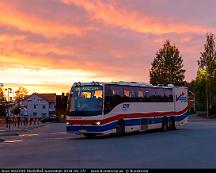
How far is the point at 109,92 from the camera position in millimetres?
31469

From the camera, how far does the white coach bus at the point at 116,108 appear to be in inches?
1195

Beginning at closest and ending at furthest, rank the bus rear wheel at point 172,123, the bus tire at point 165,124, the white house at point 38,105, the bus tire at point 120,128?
the bus tire at point 120,128
the bus tire at point 165,124
the bus rear wheel at point 172,123
the white house at point 38,105

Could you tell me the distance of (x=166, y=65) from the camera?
118750 millimetres

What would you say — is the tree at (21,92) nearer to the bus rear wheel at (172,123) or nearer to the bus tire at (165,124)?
the bus rear wheel at (172,123)

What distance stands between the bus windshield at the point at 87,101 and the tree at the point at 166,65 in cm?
8747

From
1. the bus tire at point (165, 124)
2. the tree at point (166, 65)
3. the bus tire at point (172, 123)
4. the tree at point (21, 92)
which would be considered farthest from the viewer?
the tree at point (21, 92)

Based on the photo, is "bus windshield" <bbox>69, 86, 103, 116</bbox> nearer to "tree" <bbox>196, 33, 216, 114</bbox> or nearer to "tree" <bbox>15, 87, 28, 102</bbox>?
"tree" <bbox>196, 33, 216, 114</bbox>

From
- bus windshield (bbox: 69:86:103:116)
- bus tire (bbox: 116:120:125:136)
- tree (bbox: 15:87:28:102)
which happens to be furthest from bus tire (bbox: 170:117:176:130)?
tree (bbox: 15:87:28:102)

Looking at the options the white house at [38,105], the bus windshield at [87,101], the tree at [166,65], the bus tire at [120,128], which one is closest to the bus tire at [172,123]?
the bus tire at [120,128]

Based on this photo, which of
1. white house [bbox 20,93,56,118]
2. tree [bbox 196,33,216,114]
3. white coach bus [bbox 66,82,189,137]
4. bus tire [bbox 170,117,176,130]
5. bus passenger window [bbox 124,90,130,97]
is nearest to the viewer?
white coach bus [bbox 66,82,189,137]

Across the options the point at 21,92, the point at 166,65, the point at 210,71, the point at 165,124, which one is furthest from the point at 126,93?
the point at 21,92

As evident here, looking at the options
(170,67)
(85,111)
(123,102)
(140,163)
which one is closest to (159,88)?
(123,102)

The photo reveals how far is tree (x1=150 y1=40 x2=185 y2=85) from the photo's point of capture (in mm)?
118625

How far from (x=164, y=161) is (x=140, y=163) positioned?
91 cm
